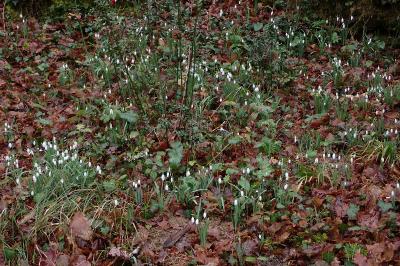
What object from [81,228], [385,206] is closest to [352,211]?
[385,206]

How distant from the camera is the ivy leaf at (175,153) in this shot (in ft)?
15.9

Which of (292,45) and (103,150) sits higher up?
(292,45)

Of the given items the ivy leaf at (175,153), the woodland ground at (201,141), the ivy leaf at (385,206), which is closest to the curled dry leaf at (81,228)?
the woodland ground at (201,141)

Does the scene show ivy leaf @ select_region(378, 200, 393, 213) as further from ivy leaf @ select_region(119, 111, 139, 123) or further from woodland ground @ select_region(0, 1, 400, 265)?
ivy leaf @ select_region(119, 111, 139, 123)

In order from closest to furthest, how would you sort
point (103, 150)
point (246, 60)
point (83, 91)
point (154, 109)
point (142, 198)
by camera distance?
point (142, 198)
point (103, 150)
point (154, 109)
point (83, 91)
point (246, 60)

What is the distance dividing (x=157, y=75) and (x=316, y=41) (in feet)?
7.52

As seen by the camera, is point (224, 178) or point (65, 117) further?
point (65, 117)

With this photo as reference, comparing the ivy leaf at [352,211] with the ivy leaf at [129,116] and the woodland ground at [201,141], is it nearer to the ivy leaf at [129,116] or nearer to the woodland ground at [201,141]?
the woodland ground at [201,141]

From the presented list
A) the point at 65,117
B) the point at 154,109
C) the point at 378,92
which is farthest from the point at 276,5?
the point at 65,117

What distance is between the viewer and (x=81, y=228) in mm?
4133

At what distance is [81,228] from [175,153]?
1137 millimetres

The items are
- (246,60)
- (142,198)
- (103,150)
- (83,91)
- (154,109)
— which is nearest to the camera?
(142,198)

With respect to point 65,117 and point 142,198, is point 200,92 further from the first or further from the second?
point 142,198

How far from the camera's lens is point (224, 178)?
4746 mm
